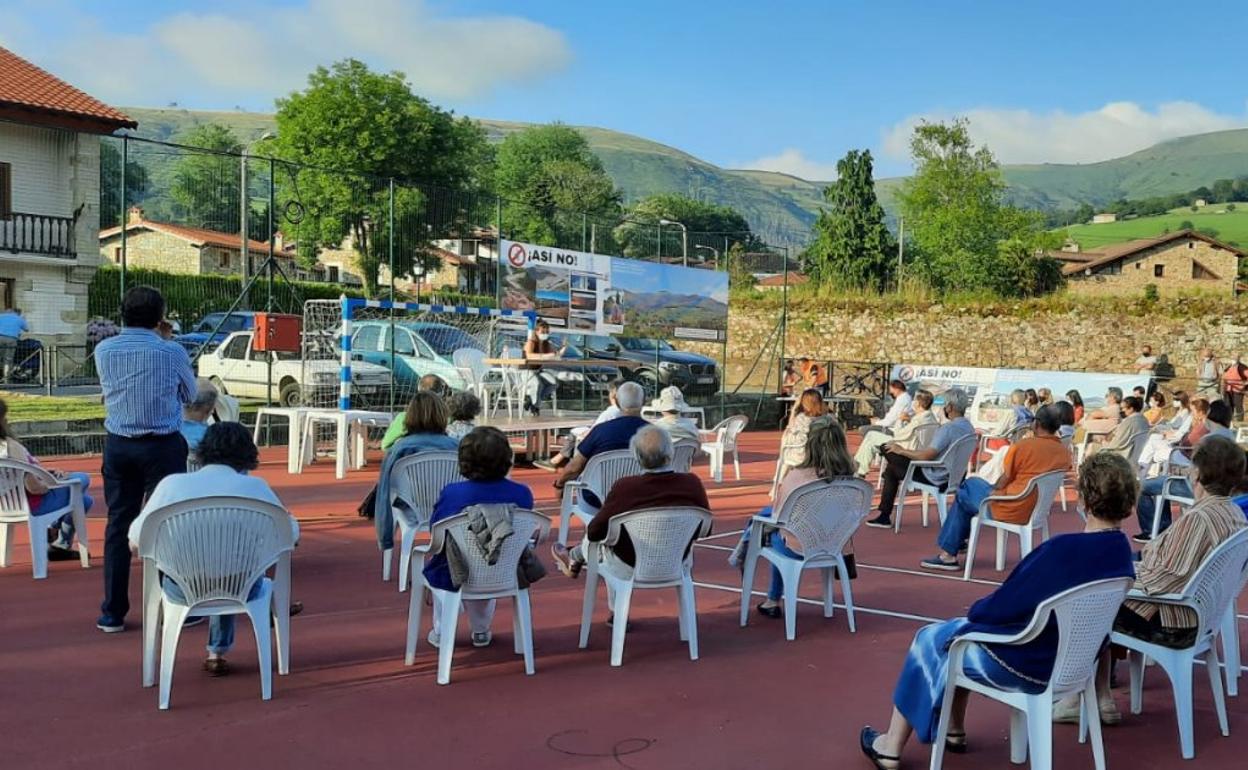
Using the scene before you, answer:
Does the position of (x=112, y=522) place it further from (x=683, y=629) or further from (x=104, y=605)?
(x=683, y=629)

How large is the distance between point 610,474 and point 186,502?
11.1 feet

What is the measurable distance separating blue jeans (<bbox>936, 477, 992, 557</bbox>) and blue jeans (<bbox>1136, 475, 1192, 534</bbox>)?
7.11 ft

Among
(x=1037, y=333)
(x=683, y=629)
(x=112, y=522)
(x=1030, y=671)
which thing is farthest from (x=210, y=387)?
(x=1037, y=333)

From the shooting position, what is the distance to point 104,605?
572 cm

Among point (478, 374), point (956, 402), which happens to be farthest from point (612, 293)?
point (956, 402)

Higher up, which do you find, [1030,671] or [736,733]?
[1030,671]

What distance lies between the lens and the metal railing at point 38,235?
2606 centimetres

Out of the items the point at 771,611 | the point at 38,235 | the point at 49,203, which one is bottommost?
the point at 771,611

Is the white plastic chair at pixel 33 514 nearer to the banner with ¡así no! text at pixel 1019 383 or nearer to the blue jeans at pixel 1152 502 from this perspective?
the blue jeans at pixel 1152 502

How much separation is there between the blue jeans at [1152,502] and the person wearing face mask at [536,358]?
7.48 meters

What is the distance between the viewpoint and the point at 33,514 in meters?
6.93

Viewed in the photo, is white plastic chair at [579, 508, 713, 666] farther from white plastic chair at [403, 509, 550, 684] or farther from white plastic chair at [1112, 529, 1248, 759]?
white plastic chair at [1112, 529, 1248, 759]

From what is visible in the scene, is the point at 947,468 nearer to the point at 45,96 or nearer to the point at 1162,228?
the point at 45,96

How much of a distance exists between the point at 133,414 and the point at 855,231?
144 feet
